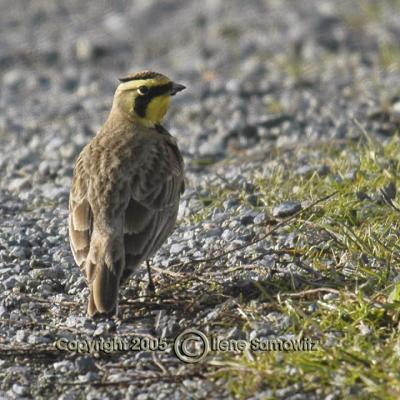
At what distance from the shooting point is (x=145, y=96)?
26.6 feet

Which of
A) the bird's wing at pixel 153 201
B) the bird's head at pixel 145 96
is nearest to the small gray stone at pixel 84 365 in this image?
the bird's wing at pixel 153 201

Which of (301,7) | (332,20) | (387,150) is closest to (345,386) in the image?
(387,150)

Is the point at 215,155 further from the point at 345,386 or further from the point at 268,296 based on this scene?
the point at 345,386

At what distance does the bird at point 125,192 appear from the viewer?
6625 millimetres

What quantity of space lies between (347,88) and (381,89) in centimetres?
54

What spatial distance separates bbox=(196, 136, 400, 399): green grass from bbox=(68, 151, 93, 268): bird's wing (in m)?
1.05

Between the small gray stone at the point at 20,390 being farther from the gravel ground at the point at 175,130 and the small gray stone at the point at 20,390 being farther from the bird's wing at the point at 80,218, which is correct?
the bird's wing at the point at 80,218

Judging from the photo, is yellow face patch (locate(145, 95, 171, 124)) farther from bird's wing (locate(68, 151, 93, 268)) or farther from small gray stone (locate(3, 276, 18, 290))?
small gray stone (locate(3, 276, 18, 290))

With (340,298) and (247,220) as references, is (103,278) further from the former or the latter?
(247,220)

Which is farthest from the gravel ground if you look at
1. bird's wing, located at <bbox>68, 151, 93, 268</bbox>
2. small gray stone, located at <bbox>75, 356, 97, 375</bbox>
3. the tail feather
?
bird's wing, located at <bbox>68, 151, 93, 268</bbox>

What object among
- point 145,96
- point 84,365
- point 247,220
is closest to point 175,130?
point 145,96

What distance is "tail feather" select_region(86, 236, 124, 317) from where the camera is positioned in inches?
251

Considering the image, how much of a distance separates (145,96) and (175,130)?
13.4 ft

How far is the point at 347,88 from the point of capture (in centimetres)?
1283
